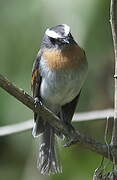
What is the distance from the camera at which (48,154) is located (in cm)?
551

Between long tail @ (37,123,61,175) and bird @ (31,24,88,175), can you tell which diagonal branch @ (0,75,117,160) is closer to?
bird @ (31,24,88,175)

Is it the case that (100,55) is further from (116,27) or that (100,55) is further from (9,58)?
(116,27)

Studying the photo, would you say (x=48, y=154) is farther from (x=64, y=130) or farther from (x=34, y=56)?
(x=34, y=56)

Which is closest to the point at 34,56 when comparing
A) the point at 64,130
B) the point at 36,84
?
the point at 36,84

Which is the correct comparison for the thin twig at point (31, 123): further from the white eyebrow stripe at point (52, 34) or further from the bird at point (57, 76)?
the white eyebrow stripe at point (52, 34)

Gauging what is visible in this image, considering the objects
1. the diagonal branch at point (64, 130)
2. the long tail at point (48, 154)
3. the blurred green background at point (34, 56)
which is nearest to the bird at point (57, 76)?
the long tail at point (48, 154)

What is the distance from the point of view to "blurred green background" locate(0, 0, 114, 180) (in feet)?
18.8

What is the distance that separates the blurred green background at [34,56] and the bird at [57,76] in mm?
404

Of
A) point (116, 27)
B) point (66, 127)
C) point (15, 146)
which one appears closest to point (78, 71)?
point (66, 127)

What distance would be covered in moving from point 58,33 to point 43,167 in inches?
43.5

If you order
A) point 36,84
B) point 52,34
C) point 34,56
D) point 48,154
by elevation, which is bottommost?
point 48,154

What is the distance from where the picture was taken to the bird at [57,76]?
5.21m

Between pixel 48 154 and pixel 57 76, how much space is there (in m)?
0.72

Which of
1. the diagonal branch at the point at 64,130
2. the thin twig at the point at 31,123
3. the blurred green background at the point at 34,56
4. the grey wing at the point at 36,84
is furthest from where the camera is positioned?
the blurred green background at the point at 34,56
